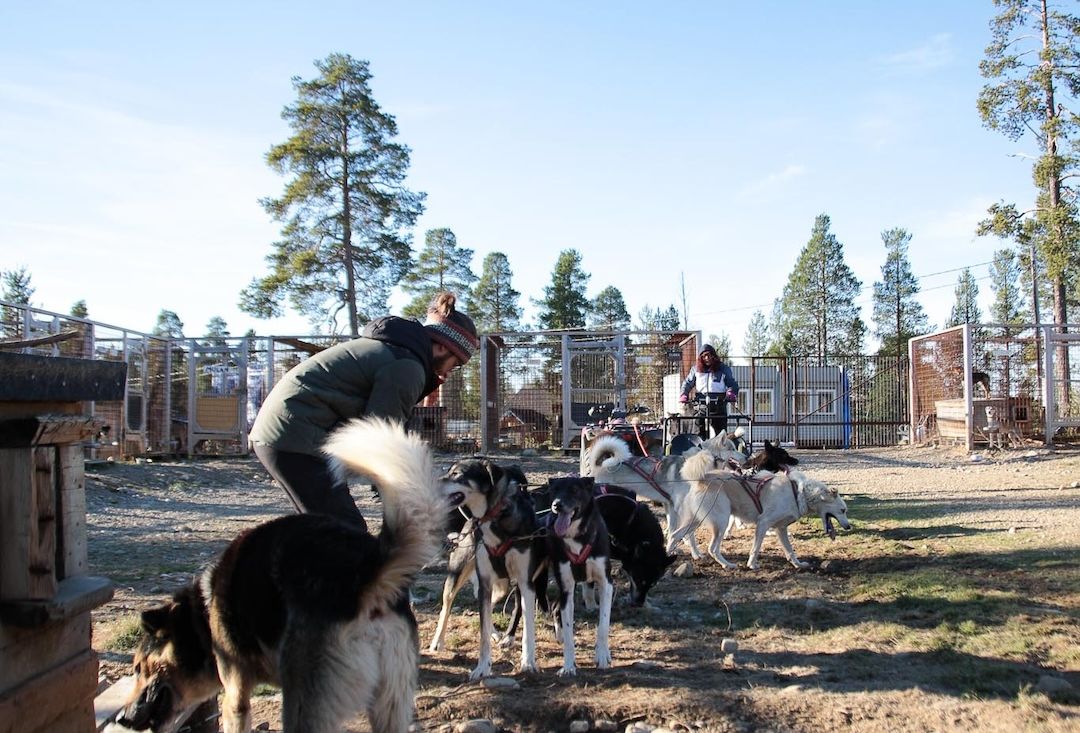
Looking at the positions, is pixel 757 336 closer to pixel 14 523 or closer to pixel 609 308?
pixel 609 308

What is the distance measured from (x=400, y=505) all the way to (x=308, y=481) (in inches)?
50.0

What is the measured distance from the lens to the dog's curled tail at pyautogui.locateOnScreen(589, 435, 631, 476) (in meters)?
7.91

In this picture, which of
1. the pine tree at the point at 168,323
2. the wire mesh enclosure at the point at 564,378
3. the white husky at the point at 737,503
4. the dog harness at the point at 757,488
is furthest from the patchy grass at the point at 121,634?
the pine tree at the point at 168,323

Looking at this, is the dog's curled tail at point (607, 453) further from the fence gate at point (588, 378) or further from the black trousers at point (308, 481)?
the fence gate at point (588, 378)

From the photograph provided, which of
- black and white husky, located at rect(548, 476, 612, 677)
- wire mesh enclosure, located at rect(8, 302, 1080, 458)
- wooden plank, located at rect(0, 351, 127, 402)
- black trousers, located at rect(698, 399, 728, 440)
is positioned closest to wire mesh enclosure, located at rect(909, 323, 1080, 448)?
wire mesh enclosure, located at rect(8, 302, 1080, 458)

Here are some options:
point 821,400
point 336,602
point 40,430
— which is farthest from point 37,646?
point 821,400

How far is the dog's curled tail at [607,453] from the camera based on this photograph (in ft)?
25.9

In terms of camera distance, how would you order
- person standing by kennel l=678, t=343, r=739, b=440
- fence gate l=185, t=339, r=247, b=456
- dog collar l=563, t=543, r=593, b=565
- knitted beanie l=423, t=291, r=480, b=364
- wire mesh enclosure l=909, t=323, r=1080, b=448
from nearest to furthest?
knitted beanie l=423, t=291, r=480, b=364 < dog collar l=563, t=543, r=593, b=565 < person standing by kennel l=678, t=343, r=739, b=440 < wire mesh enclosure l=909, t=323, r=1080, b=448 < fence gate l=185, t=339, r=247, b=456

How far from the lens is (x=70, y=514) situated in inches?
115

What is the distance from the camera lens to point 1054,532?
24.6 feet

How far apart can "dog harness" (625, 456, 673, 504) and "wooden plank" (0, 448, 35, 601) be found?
6019mm

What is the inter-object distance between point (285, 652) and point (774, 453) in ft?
27.6

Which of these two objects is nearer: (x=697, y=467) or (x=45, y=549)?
(x=45, y=549)

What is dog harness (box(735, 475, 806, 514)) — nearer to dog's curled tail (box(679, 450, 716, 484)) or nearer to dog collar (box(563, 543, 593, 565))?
dog's curled tail (box(679, 450, 716, 484))
